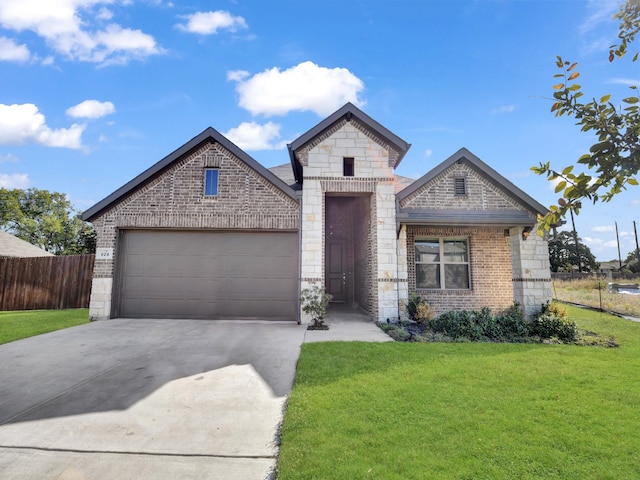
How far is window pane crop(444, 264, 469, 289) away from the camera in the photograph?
10164mm

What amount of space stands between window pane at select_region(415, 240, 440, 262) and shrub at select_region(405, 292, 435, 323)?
1.36m

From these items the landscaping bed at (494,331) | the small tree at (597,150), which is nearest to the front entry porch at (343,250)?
the landscaping bed at (494,331)

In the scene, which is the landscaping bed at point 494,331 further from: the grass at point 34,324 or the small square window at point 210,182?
the grass at point 34,324

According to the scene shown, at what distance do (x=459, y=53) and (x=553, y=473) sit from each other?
404 inches


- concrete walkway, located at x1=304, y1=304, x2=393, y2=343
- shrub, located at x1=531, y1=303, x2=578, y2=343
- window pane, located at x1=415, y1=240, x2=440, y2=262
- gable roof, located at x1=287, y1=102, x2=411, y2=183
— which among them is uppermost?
gable roof, located at x1=287, y1=102, x2=411, y2=183

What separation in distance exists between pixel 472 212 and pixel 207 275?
8.09 metres

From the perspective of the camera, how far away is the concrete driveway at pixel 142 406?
268 cm

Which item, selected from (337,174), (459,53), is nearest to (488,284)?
(337,174)

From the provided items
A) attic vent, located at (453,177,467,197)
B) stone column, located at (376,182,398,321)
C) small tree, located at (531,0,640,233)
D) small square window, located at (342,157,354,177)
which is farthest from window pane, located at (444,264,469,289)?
small tree, located at (531,0,640,233)

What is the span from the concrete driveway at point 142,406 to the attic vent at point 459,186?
6655 millimetres

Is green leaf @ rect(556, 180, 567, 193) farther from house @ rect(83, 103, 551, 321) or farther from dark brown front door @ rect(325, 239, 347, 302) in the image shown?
dark brown front door @ rect(325, 239, 347, 302)

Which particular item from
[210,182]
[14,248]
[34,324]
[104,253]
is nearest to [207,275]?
[210,182]

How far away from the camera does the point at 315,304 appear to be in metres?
8.47

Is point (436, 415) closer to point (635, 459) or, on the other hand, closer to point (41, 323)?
point (635, 459)
